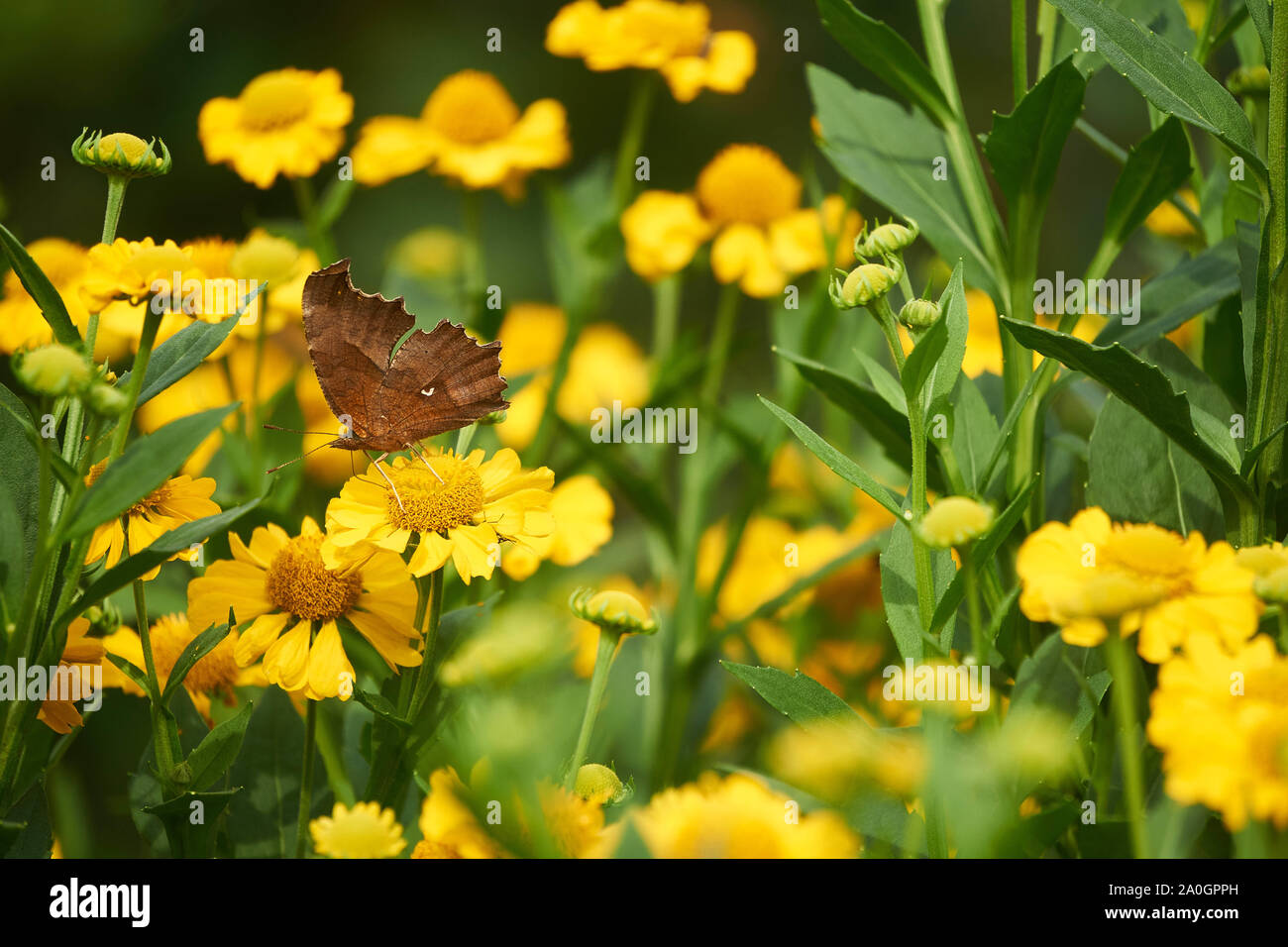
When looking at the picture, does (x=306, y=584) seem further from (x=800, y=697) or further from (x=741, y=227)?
(x=741, y=227)

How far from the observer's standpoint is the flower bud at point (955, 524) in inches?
17.7

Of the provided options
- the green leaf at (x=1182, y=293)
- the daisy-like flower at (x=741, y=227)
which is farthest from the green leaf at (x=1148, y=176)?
the daisy-like flower at (x=741, y=227)

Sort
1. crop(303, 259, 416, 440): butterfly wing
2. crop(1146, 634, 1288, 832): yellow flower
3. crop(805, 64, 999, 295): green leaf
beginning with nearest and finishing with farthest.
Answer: crop(1146, 634, 1288, 832): yellow flower → crop(303, 259, 416, 440): butterfly wing → crop(805, 64, 999, 295): green leaf

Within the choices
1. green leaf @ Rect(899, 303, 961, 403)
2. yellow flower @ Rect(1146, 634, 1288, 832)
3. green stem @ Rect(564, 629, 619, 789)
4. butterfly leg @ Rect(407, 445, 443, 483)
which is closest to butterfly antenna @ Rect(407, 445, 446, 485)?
butterfly leg @ Rect(407, 445, 443, 483)

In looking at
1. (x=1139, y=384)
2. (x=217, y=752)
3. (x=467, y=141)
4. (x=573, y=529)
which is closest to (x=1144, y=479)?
(x=1139, y=384)

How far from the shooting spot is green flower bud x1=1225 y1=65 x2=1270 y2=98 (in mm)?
651

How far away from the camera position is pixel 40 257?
85 cm

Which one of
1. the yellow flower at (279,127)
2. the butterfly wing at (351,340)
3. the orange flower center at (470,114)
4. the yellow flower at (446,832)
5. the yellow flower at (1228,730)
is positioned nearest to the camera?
the yellow flower at (1228,730)

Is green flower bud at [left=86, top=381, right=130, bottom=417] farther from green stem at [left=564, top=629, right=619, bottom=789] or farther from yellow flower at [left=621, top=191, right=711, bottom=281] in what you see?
yellow flower at [left=621, top=191, right=711, bottom=281]

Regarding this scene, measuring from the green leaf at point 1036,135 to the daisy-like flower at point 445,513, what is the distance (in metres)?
0.29

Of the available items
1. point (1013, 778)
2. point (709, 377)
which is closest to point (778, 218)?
point (709, 377)

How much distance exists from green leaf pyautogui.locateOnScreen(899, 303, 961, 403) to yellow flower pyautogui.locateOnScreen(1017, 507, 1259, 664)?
81 millimetres

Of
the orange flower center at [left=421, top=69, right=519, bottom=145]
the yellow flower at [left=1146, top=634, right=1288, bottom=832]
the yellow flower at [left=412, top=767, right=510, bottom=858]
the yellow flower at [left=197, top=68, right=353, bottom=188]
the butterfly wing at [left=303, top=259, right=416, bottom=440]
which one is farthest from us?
the orange flower center at [left=421, top=69, right=519, bottom=145]

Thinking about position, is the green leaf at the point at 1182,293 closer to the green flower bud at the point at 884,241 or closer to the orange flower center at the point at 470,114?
the green flower bud at the point at 884,241
